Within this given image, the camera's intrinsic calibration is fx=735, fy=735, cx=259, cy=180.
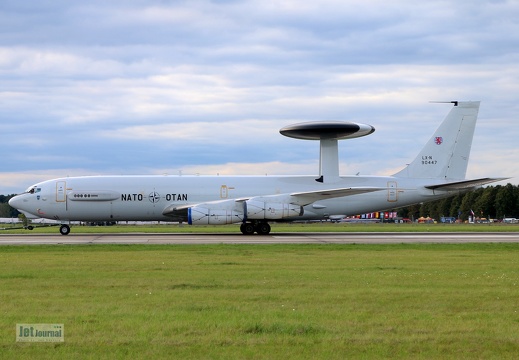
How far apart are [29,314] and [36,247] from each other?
1881 centimetres

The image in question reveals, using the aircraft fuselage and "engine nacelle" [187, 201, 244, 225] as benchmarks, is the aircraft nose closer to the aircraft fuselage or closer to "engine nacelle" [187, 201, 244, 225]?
the aircraft fuselage

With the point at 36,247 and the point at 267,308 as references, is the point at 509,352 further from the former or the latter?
the point at 36,247

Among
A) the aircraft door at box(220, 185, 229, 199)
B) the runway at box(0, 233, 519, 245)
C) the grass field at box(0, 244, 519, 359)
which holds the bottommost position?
the grass field at box(0, 244, 519, 359)

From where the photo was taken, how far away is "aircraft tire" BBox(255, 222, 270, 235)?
44.3 meters

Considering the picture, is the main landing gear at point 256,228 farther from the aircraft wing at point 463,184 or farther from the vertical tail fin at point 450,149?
the aircraft wing at point 463,184

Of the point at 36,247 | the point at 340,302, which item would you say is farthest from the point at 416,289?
the point at 36,247

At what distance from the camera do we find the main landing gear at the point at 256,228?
1746 inches

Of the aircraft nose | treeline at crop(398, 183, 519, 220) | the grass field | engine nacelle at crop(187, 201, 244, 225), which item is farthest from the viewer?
treeline at crop(398, 183, 519, 220)

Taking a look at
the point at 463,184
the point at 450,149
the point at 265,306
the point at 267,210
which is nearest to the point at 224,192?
the point at 267,210

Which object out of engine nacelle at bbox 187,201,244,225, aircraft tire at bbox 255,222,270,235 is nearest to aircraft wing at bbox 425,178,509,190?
aircraft tire at bbox 255,222,270,235

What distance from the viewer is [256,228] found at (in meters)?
44.8

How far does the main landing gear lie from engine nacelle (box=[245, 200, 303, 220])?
95cm

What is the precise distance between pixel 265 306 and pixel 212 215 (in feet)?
99.2

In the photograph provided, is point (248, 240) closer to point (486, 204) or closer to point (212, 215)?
point (212, 215)
